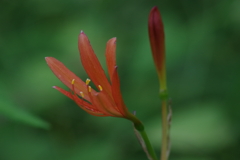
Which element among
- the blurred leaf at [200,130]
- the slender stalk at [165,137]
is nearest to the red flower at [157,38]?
the slender stalk at [165,137]

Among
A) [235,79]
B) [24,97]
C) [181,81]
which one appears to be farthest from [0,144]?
[235,79]

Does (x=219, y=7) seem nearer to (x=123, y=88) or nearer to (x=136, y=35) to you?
(x=136, y=35)

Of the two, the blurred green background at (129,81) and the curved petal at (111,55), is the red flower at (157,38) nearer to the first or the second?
the curved petal at (111,55)

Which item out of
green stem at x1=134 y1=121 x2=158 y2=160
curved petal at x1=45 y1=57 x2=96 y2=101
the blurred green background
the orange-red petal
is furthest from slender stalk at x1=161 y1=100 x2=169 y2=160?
the blurred green background

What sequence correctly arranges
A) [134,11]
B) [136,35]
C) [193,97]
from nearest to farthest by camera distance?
[193,97] < [136,35] < [134,11]

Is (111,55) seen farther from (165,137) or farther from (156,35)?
(165,137)

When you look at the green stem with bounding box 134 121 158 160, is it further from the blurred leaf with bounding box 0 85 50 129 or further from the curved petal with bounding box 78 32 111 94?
the blurred leaf with bounding box 0 85 50 129
